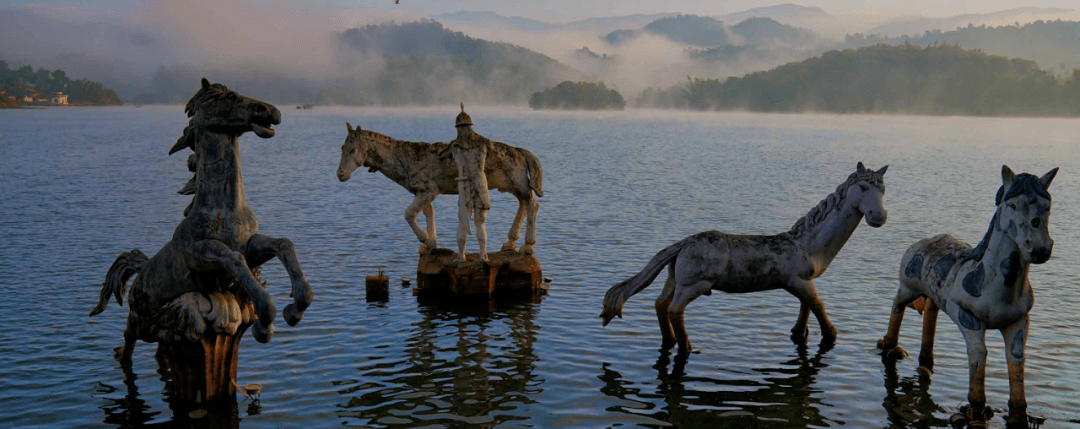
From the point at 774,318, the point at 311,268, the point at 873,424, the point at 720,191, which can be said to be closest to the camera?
the point at 873,424

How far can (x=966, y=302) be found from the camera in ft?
33.1

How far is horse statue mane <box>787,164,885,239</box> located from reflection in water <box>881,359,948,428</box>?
2.24m

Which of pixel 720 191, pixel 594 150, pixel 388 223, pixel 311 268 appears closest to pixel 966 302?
pixel 311 268

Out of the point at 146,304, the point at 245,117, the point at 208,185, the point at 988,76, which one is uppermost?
the point at 988,76

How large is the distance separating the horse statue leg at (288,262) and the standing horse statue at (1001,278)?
23.2ft

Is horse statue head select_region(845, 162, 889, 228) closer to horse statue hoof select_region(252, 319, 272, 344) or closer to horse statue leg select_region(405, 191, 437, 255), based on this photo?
horse statue hoof select_region(252, 319, 272, 344)

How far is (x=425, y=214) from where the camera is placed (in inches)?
691

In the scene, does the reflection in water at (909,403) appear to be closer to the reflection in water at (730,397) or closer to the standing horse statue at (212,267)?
the reflection in water at (730,397)

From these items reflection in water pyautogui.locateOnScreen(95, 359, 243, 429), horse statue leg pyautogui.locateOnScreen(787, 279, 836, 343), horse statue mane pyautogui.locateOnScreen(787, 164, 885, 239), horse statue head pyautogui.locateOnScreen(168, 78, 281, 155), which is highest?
horse statue head pyautogui.locateOnScreen(168, 78, 281, 155)

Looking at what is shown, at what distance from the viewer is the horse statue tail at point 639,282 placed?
41.4 ft

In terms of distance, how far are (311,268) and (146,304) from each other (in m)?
9.98

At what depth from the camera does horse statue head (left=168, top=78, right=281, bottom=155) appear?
31.0 feet

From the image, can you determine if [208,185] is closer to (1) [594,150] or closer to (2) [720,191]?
(2) [720,191]

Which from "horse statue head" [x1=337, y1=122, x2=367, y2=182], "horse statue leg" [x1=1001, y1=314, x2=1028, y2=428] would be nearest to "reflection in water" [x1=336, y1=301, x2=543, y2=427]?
"horse statue head" [x1=337, y1=122, x2=367, y2=182]
